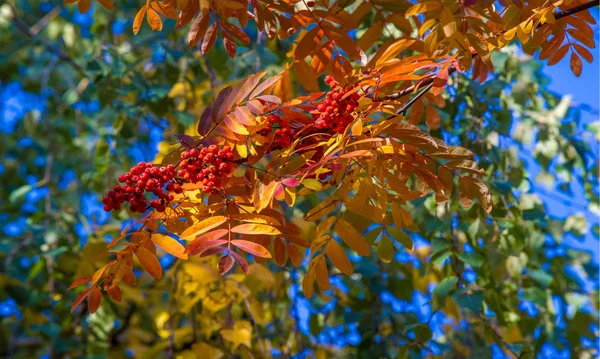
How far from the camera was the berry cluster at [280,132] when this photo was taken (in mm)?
1121

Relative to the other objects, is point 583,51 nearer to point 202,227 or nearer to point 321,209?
point 321,209

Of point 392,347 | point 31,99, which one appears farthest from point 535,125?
point 31,99

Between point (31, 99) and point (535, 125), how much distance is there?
3205mm

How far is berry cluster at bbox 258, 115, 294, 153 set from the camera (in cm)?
112

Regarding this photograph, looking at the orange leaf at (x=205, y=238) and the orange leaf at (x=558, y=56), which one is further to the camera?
the orange leaf at (x=558, y=56)

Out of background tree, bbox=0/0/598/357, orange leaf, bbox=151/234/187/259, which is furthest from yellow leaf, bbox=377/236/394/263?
orange leaf, bbox=151/234/187/259

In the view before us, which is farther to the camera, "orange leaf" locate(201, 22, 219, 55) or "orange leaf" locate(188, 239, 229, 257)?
"orange leaf" locate(201, 22, 219, 55)

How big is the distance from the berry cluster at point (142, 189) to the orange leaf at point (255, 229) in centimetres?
13

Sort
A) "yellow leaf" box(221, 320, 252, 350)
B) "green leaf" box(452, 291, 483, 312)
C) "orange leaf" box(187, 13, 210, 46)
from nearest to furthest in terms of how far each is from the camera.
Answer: "orange leaf" box(187, 13, 210, 46) < "green leaf" box(452, 291, 483, 312) < "yellow leaf" box(221, 320, 252, 350)

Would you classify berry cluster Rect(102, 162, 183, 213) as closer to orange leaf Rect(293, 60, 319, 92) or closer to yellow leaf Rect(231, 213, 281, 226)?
yellow leaf Rect(231, 213, 281, 226)

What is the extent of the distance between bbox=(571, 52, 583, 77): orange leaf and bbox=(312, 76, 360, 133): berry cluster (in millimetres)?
478

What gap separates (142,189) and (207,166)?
106mm

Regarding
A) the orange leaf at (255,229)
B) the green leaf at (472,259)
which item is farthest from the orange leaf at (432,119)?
the orange leaf at (255,229)

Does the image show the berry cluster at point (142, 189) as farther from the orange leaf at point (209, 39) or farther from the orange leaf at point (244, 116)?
the orange leaf at point (209, 39)
